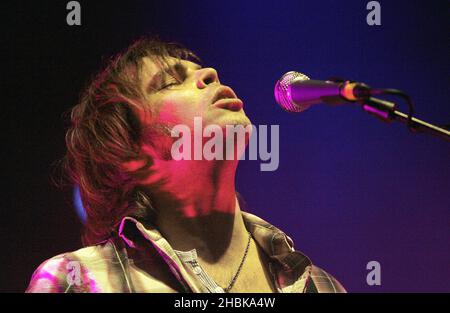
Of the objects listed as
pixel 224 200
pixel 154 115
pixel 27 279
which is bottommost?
pixel 27 279

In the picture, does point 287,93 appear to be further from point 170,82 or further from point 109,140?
point 109,140

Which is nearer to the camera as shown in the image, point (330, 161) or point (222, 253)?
point (222, 253)

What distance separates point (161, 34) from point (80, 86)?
1.42ft

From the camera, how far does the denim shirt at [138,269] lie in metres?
1.85

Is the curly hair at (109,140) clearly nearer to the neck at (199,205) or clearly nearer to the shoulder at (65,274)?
the neck at (199,205)

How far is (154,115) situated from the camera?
212 cm

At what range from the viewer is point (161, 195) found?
7.20 ft

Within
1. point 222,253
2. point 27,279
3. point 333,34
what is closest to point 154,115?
point 222,253

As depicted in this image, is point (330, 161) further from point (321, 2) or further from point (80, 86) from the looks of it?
point (80, 86)

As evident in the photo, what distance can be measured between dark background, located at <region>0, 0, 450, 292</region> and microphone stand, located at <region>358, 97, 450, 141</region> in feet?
3.44

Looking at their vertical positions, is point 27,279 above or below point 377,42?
below

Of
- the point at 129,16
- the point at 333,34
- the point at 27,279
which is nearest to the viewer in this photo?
the point at 27,279

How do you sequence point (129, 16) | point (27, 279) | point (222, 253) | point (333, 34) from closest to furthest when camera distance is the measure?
point (222, 253) < point (27, 279) < point (129, 16) < point (333, 34)

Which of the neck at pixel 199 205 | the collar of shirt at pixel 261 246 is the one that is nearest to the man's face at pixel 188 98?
the neck at pixel 199 205
